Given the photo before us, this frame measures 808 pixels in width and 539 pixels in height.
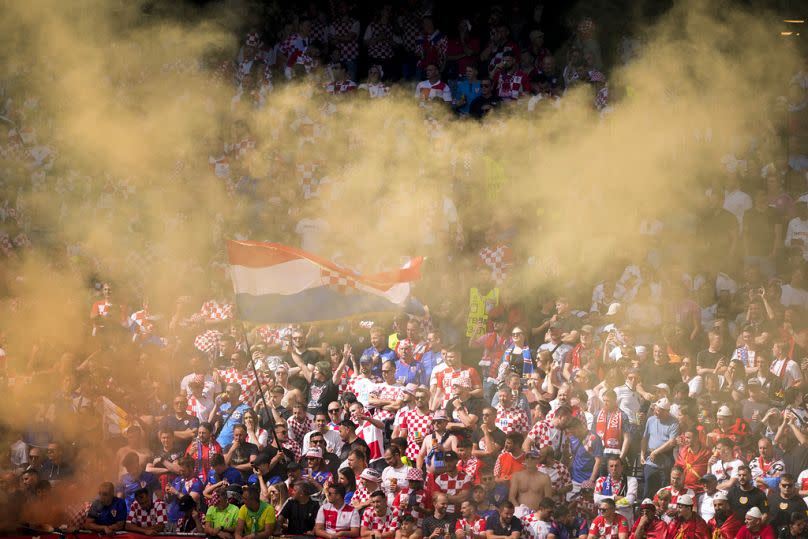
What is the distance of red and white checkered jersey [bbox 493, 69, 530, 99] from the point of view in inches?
562

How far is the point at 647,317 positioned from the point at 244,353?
3932mm

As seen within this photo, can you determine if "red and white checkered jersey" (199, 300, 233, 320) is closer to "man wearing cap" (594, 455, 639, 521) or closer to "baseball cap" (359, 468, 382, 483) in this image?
"baseball cap" (359, 468, 382, 483)

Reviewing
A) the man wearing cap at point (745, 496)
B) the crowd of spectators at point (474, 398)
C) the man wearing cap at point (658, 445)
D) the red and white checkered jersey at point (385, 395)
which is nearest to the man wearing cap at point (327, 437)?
the crowd of spectators at point (474, 398)

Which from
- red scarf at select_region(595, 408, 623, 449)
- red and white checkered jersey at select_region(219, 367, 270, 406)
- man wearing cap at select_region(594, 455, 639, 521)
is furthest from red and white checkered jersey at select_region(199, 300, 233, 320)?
man wearing cap at select_region(594, 455, 639, 521)

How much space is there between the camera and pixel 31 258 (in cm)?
1424

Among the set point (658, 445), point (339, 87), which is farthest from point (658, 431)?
point (339, 87)

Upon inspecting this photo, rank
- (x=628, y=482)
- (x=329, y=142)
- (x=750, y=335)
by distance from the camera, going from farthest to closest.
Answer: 1. (x=329, y=142)
2. (x=750, y=335)
3. (x=628, y=482)

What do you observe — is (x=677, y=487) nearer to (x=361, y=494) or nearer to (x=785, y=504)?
(x=785, y=504)

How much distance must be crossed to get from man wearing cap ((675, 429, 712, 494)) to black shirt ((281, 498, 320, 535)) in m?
3.01

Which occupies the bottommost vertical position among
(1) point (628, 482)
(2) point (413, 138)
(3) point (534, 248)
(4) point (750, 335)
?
(1) point (628, 482)

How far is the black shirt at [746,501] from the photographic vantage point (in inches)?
379

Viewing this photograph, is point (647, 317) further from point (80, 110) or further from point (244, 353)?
point (80, 110)

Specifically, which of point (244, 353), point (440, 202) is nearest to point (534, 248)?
point (440, 202)

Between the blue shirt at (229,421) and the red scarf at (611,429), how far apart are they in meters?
3.27
